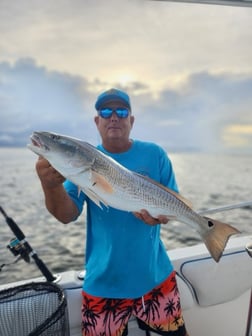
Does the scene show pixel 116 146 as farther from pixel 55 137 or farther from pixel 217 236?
pixel 217 236

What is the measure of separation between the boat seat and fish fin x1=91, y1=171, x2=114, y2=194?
1.45 m

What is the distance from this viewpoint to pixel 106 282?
194 centimetres

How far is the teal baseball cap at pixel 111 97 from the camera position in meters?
2.04

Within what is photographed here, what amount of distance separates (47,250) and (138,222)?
20.8 feet

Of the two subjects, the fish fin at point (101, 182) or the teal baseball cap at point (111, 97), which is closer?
the fish fin at point (101, 182)

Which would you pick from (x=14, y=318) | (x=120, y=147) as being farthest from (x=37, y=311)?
(x=120, y=147)

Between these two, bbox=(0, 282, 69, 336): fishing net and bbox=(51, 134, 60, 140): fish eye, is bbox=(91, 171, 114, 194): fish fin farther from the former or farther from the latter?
bbox=(0, 282, 69, 336): fishing net

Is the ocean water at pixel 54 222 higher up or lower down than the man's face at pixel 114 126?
lower down

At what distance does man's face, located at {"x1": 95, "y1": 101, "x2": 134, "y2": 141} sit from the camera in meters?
2.00

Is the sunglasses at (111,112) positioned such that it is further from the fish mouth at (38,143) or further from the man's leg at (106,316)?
the man's leg at (106,316)

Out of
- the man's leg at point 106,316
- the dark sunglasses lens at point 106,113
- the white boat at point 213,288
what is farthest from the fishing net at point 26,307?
the dark sunglasses lens at point 106,113

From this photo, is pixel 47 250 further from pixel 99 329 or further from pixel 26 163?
pixel 26 163

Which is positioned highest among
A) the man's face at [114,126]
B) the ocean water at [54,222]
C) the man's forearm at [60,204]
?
the man's face at [114,126]

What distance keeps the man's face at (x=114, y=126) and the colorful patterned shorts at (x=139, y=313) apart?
0.93m
